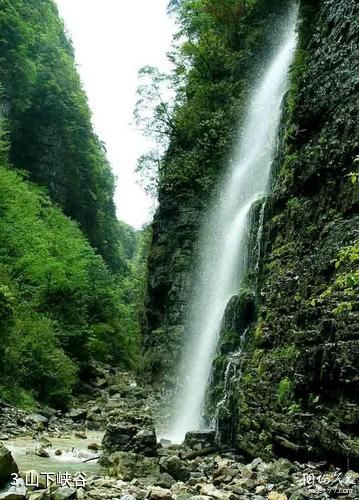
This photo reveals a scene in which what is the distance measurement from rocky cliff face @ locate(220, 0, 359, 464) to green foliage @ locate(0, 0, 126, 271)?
27.9m

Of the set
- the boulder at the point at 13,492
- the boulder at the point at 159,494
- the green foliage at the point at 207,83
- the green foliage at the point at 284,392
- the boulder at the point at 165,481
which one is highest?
the green foliage at the point at 207,83

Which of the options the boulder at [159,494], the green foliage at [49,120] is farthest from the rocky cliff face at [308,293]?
the green foliage at [49,120]

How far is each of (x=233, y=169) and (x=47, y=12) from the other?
3657 cm

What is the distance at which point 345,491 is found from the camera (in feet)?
20.4

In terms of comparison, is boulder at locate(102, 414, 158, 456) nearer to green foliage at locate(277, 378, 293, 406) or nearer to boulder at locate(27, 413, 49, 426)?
green foliage at locate(277, 378, 293, 406)

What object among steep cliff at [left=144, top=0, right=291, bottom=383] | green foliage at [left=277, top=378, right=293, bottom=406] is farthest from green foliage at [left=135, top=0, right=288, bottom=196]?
green foliage at [left=277, top=378, right=293, bottom=406]

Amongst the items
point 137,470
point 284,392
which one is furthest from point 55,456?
point 284,392

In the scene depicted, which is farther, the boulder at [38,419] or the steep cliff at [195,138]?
the steep cliff at [195,138]

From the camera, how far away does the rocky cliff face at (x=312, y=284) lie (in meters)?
7.42

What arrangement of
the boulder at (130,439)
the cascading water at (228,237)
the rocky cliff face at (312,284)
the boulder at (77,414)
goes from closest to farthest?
the rocky cliff face at (312,284), the boulder at (130,439), the cascading water at (228,237), the boulder at (77,414)

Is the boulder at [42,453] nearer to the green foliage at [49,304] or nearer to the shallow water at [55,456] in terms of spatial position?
the shallow water at [55,456]

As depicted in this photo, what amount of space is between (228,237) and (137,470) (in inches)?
389

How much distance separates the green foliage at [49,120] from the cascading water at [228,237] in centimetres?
2105

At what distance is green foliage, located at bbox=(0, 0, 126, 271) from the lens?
35.2 m
